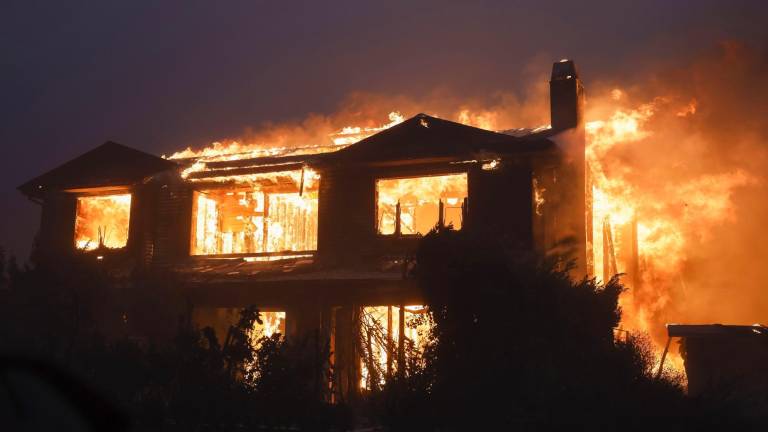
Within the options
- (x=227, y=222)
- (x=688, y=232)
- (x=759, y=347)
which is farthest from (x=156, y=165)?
(x=688, y=232)

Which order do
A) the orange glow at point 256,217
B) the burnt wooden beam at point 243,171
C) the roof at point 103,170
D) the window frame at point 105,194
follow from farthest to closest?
the roof at point 103,170 < the window frame at point 105,194 < the orange glow at point 256,217 < the burnt wooden beam at point 243,171

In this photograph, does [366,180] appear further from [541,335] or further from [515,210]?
[541,335]

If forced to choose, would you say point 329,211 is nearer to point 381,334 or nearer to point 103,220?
point 381,334

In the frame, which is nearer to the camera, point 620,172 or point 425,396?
point 425,396

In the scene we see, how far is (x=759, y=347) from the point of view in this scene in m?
13.5

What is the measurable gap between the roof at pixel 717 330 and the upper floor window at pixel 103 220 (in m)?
15.4

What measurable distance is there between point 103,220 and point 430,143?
428 inches

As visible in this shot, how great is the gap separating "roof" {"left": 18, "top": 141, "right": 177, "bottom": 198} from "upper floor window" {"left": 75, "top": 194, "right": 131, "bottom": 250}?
0.62 meters

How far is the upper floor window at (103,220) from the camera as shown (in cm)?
2050

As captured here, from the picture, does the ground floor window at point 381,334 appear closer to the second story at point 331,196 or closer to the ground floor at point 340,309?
the ground floor at point 340,309

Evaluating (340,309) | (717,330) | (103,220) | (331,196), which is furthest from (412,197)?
(103,220)

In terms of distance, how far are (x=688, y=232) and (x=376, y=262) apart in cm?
1639

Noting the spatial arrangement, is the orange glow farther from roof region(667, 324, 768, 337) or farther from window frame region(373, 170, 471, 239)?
roof region(667, 324, 768, 337)

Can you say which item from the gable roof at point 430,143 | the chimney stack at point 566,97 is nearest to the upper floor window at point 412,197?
the gable roof at point 430,143
